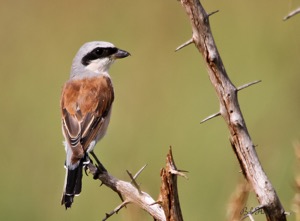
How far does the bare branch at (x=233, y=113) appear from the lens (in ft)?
9.75

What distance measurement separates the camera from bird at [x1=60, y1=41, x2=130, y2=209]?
15.4 feet

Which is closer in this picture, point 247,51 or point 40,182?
point 40,182

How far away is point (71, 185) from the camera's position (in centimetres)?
441

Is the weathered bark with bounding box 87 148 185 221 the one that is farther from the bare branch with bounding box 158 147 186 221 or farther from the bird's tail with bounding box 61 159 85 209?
the bird's tail with bounding box 61 159 85 209

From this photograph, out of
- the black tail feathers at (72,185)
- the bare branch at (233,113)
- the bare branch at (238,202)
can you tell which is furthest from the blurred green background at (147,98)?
the bare branch at (238,202)

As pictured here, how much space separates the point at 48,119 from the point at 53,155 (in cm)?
79

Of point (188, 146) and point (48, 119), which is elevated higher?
point (48, 119)

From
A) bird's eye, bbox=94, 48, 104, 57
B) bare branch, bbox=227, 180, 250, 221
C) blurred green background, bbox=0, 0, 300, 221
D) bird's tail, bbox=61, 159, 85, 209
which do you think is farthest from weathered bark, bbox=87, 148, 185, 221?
bird's eye, bbox=94, 48, 104, 57

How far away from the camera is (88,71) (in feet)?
19.1

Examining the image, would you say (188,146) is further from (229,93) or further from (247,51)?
(229,93)

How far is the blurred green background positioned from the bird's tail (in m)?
0.81

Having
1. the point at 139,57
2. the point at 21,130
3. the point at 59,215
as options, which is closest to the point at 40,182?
the point at 59,215

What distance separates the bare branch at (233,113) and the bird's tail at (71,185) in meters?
1.35

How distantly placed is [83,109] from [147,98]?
2597 millimetres
